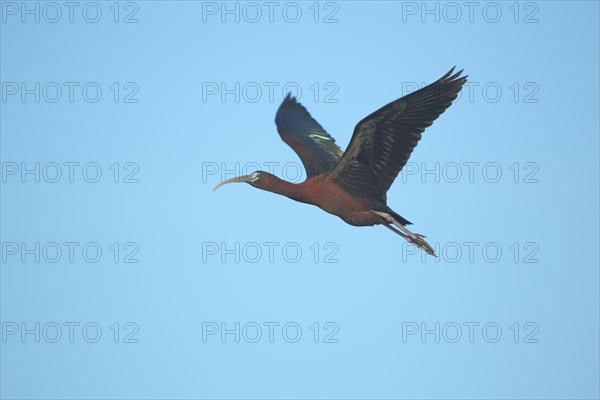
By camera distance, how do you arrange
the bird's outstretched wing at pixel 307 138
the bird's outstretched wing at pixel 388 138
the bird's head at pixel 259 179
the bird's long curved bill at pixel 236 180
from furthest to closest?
1. the bird's outstretched wing at pixel 307 138
2. the bird's long curved bill at pixel 236 180
3. the bird's head at pixel 259 179
4. the bird's outstretched wing at pixel 388 138

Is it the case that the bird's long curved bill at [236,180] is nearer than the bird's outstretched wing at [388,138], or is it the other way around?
the bird's outstretched wing at [388,138]

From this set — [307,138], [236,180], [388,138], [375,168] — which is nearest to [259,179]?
[236,180]

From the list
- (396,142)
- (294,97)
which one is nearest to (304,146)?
(294,97)

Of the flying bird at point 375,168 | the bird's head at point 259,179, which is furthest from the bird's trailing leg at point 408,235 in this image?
the bird's head at point 259,179

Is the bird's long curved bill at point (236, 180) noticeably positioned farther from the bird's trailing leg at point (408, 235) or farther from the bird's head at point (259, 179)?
the bird's trailing leg at point (408, 235)

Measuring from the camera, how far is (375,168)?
1802cm

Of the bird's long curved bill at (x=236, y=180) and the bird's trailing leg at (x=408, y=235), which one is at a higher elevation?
the bird's long curved bill at (x=236, y=180)

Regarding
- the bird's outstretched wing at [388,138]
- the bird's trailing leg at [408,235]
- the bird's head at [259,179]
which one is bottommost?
the bird's trailing leg at [408,235]

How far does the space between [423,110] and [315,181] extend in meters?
2.58

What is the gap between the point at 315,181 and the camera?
18.3 meters

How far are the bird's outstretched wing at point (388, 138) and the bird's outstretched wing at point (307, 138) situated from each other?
230 centimetres

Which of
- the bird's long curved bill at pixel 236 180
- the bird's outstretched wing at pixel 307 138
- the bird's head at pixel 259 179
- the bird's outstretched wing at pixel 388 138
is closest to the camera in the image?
the bird's outstretched wing at pixel 388 138

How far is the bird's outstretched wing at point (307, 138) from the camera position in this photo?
2102 cm

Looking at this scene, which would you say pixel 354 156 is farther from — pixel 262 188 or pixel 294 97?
pixel 294 97
